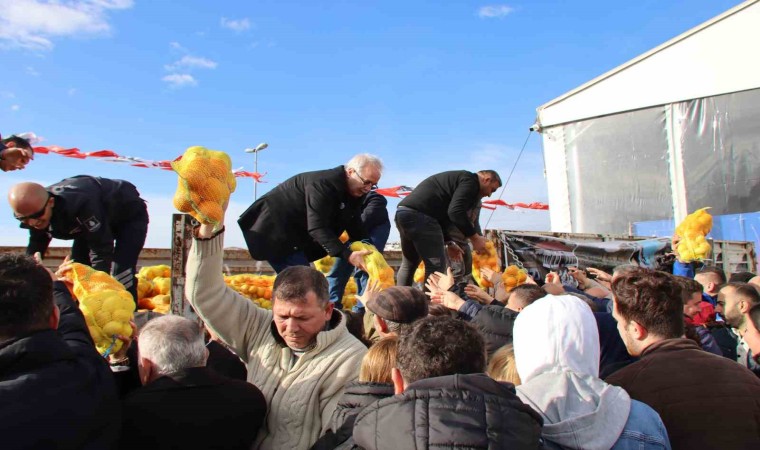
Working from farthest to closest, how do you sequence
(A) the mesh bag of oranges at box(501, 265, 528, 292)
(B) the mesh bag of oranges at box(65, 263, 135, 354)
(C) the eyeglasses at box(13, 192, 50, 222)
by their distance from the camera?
(A) the mesh bag of oranges at box(501, 265, 528, 292), (C) the eyeglasses at box(13, 192, 50, 222), (B) the mesh bag of oranges at box(65, 263, 135, 354)

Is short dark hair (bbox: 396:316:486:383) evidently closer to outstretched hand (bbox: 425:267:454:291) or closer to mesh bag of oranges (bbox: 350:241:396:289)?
outstretched hand (bbox: 425:267:454:291)

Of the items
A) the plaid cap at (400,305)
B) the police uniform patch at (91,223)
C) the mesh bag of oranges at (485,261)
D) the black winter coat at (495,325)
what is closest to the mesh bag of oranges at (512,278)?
the mesh bag of oranges at (485,261)

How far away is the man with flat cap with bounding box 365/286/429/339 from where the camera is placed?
103 inches

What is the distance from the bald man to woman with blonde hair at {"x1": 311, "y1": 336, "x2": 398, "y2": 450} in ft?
8.90

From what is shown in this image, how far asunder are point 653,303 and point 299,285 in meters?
1.39

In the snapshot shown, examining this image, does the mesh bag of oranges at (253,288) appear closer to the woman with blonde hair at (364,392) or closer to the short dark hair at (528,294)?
the short dark hair at (528,294)

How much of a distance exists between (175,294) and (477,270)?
3.24 metres

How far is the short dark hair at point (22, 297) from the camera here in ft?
4.88

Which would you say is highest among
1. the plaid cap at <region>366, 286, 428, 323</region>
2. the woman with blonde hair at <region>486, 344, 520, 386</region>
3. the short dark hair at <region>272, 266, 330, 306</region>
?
the short dark hair at <region>272, 266, 330, 306</region>

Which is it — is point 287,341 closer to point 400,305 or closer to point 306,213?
point 400,305

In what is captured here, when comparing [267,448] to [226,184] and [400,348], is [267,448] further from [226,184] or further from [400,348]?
[226,184]

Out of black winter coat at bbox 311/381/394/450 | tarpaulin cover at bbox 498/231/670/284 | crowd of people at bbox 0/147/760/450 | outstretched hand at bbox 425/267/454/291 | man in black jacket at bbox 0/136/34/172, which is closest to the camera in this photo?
crowd of people at bbox 0/147/760/450

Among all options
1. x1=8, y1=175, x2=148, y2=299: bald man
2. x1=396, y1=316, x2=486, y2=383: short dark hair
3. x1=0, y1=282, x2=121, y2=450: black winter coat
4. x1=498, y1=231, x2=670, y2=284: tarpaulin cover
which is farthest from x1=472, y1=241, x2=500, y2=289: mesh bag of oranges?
x1=0, y1=282, x2=121, y2=450: black winter coat

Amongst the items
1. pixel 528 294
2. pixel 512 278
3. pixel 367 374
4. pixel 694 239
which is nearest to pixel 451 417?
pixel 367 374
